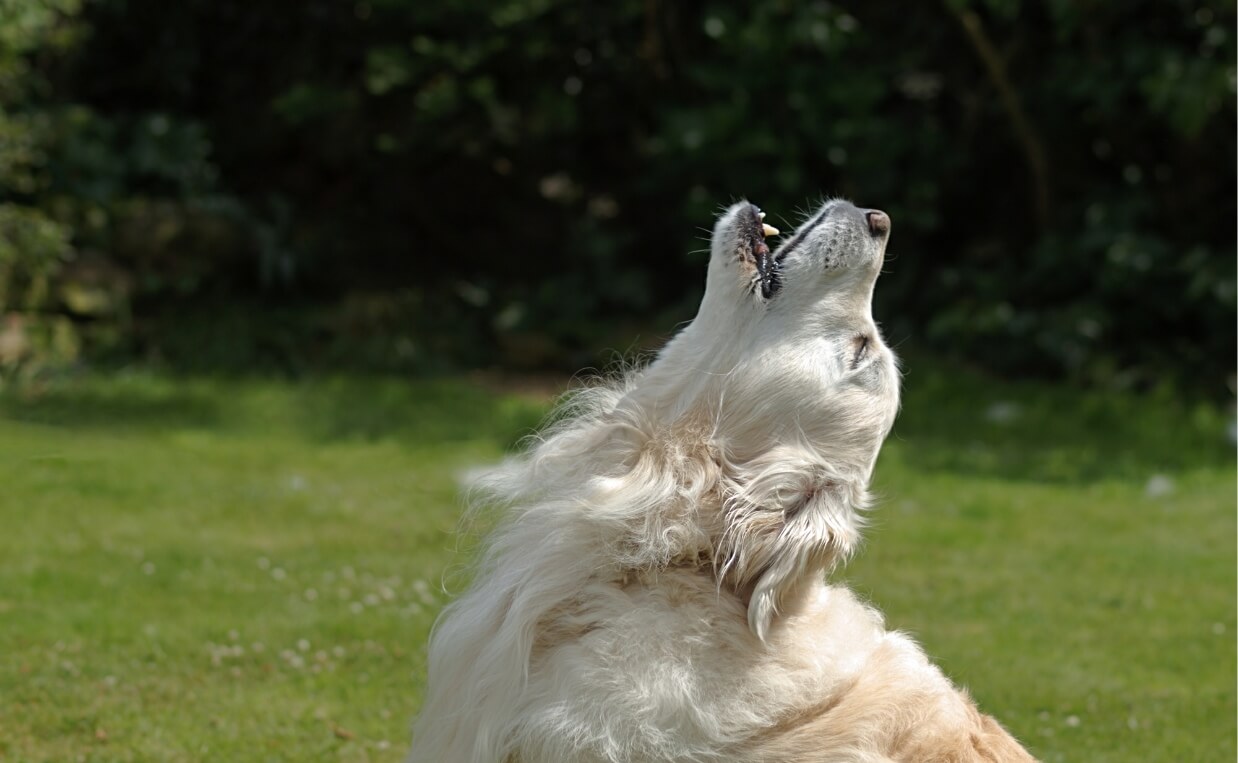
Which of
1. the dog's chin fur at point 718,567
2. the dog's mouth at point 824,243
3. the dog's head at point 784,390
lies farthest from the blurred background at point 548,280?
the dog's mouth at point 824,243

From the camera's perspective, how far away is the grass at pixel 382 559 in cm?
498

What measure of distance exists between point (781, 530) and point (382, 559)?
158 inches

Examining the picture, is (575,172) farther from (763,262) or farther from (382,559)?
(763,262)

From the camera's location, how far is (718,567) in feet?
10.8

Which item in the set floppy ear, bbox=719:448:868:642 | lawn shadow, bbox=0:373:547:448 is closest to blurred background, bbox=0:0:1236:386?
lawn shadow, bbox=0:373:547:448

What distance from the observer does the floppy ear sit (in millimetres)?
3250

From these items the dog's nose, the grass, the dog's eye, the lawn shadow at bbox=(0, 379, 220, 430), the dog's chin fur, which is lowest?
the lawn shadow at bbox=(0, 379, 220, 430)

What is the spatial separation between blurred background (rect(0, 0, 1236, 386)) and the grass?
3.09 feet

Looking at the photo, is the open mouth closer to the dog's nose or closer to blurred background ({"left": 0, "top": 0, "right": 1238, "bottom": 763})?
the dog's nose

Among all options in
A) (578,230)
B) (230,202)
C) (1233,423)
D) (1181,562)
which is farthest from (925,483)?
(230,202)

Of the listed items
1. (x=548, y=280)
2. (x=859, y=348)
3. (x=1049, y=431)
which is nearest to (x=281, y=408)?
(x=548, y=280)

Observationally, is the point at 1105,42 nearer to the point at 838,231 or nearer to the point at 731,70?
the point at 731,70

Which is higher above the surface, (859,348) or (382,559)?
(859,348)

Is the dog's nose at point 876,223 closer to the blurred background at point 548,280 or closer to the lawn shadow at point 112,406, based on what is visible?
the blurred background at point 548,280
